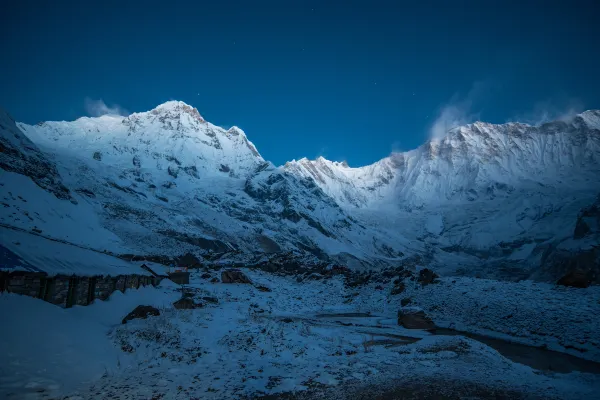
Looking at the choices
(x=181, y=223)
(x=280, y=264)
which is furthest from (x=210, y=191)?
(x=280, y=264)

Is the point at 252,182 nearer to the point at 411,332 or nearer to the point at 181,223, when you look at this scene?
the point at 181,223

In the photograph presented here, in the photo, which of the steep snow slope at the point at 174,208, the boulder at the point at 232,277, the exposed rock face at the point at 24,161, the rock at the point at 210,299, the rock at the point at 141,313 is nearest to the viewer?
the rock at the point at 141,313

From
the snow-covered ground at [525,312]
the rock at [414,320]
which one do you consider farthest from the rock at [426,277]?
the rock at [414,320]

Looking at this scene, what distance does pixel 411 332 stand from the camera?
17125mm

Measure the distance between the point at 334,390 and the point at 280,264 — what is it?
48.0 meters

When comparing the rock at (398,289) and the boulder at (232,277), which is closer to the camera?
the rock at (398,289)

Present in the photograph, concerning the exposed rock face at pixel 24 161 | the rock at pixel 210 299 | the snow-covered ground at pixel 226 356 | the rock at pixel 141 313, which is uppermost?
the exposed rock face at pixel 24 161

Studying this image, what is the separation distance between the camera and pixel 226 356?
36.2 ft

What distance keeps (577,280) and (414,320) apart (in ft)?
31.4

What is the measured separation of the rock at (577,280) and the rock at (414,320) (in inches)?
322

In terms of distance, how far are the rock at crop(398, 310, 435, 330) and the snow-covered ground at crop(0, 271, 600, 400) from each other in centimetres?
104

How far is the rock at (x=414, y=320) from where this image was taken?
18.7 meters

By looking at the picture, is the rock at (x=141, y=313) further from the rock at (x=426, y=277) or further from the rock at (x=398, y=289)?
the rock at (x=426, y=277)

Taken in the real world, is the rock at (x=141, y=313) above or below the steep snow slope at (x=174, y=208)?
below
